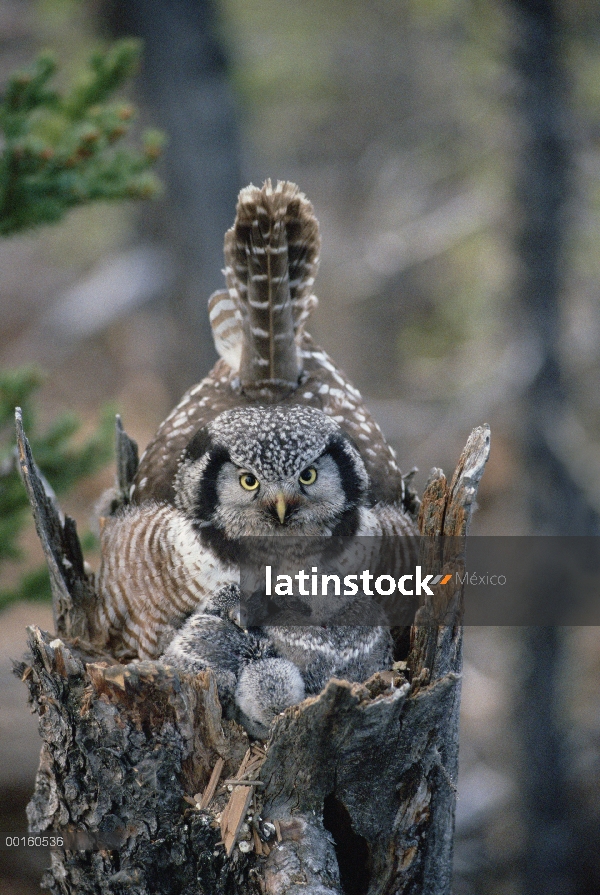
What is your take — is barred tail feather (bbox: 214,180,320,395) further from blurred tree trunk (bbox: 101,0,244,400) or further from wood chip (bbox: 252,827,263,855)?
blurred tree trunk (bbox: 101,0,244,400)

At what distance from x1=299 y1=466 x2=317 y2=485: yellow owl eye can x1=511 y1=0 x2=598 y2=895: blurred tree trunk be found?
13.5 feet

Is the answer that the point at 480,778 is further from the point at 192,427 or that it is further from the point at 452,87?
the point at 452,87

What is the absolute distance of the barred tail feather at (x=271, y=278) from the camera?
346cm

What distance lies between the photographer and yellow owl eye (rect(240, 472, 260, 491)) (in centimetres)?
313

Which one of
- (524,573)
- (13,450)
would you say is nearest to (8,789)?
(13,450)

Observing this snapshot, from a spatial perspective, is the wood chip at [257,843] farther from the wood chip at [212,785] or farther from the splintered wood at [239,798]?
the wood chip at [212,785]

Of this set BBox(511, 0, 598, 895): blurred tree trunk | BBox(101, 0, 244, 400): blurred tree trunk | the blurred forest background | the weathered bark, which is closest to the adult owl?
the weathered bark

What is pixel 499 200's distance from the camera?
7.20 meters

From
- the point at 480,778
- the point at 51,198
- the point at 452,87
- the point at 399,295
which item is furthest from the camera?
the point at 399,295

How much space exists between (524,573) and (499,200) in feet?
11.2

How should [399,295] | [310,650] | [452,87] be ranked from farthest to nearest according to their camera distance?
[399,295] < [452,87] < [310,650]

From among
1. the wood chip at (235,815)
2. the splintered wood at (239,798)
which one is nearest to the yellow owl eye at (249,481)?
the splintered wood at (239,798)

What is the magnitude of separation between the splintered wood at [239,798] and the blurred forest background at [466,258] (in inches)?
81.3

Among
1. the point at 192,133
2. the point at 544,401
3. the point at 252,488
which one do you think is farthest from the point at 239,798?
the point at 192,133
